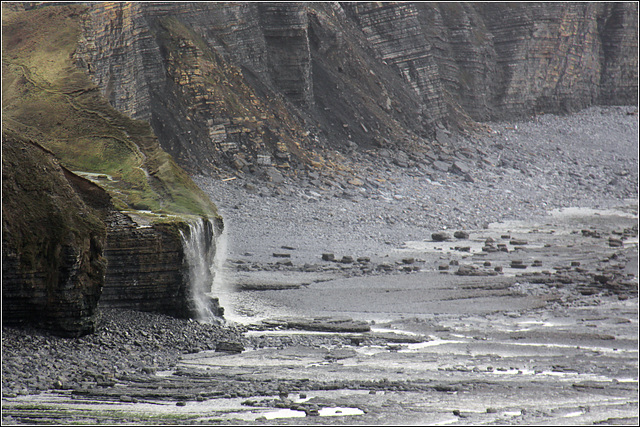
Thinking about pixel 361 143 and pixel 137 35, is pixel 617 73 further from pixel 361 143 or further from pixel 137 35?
pixel 137 35

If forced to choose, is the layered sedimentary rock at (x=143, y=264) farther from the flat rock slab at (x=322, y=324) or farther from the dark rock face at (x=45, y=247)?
the flat rock slab at (x=322, y=324)

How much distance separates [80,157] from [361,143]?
778 inches

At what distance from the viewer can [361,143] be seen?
106ft

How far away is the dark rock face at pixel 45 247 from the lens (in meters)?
9.62

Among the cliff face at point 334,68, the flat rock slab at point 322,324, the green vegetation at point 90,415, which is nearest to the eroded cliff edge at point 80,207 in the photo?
the flat rock slab at point 322,324

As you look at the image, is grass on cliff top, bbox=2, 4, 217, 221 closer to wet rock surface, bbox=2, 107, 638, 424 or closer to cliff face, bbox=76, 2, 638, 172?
cliff face, bbox=76, 2, 638, 172

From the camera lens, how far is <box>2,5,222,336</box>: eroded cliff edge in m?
9.77

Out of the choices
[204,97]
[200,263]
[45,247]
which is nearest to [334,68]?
[204,97]

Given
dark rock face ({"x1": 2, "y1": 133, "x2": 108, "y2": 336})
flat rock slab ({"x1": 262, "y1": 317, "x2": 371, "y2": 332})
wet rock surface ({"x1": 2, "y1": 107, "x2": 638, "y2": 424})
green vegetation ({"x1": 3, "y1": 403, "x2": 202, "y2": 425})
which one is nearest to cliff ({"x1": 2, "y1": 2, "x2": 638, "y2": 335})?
dark rock face ({"x1": 2, "y1": 133, "x2": 108, "y2": 336})

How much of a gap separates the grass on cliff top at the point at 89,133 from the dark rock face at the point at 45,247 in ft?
5.60

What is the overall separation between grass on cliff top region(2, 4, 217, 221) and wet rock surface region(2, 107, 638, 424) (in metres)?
2.33

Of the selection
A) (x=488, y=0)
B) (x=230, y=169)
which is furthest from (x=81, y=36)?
(x=488, y=0)

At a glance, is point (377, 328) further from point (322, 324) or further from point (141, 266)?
point (141, 266)

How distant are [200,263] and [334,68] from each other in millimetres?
22743
